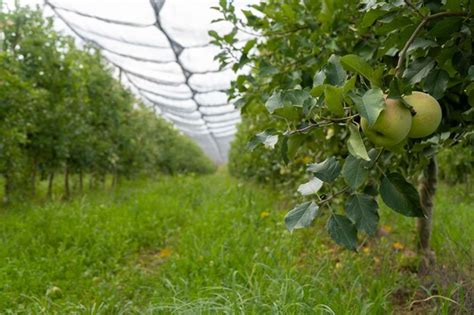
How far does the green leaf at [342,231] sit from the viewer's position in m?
0.85

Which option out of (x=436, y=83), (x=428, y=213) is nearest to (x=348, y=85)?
(x=436, y=83)

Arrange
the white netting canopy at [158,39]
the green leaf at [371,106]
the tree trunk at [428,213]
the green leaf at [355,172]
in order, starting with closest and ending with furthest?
the green leaf at [371,106] < the green leaf at [355,172] < the tree trunk at [428,213] < the white netting canopy at [158,39]

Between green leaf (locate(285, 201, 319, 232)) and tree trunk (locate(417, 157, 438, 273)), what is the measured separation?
148 cm

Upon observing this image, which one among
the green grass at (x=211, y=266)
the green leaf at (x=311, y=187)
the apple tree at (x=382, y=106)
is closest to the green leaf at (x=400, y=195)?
the apple tree at (x=382, y=106)

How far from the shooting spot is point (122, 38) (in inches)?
266

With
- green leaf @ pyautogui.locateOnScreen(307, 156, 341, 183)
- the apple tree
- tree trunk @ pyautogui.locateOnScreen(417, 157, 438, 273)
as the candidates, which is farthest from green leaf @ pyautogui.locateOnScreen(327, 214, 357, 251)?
tree trunk @ pyautogui.locateOnScreen(417, 157, 438, 273)

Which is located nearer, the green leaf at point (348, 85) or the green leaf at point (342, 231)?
the green leaf at point (348, 85)

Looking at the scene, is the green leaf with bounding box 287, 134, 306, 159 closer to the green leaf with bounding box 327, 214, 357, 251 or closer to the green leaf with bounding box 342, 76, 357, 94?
the green leaf with bounding box 327, 214, 357, 251

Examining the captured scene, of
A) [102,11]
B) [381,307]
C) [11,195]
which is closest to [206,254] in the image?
[381,307]

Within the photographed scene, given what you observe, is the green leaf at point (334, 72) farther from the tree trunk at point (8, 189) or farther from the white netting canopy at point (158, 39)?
the tree trunk at point (8, 189)

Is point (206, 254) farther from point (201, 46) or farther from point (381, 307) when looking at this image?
point (201, 46)

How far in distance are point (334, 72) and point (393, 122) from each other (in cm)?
19

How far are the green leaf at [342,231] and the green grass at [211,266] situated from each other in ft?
2.22

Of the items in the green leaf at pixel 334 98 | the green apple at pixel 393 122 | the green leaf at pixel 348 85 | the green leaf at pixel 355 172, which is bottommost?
the green leaf at pixel 355 172
